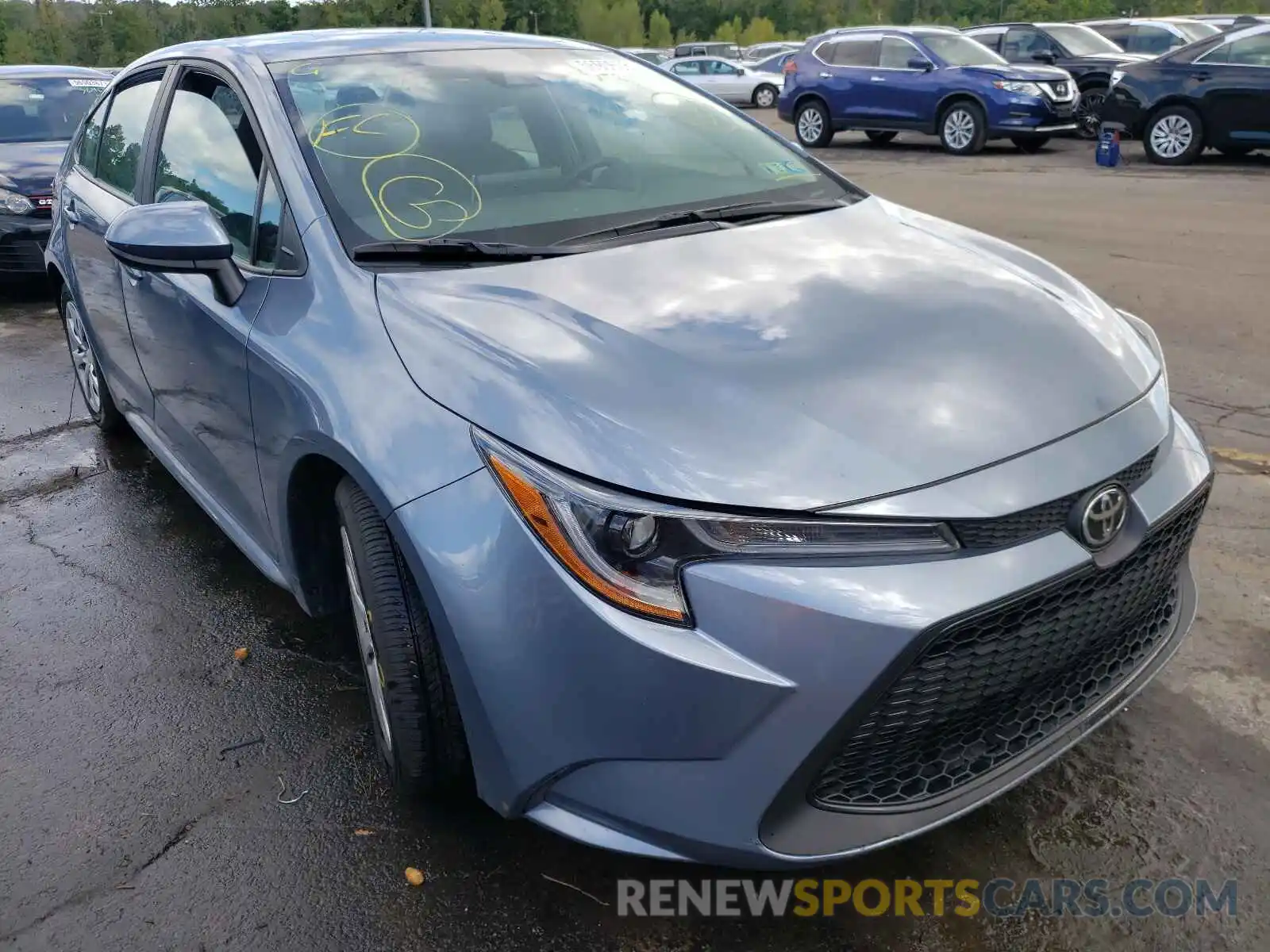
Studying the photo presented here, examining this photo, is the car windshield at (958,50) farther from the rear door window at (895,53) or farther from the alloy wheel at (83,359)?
the alloy wheel at (83,359)

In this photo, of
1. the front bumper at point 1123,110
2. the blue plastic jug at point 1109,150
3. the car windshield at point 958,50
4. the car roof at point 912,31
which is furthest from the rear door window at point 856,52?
the blue plastic jug at point 1109,150

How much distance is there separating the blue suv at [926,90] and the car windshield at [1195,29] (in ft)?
13.9

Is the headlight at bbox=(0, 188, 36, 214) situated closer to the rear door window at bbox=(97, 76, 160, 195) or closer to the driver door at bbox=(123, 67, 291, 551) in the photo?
the rear door window at bbox=(97, 76, 160, 195)

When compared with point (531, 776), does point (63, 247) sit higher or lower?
higher

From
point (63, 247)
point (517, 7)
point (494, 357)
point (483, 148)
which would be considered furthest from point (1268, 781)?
point (517, 7)

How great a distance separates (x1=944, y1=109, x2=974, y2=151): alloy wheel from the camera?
14.5 meters

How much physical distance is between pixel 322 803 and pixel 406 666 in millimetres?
595

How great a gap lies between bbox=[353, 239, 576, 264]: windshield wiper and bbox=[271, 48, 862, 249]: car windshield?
0.14 ft

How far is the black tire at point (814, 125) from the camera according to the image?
16.2 metres

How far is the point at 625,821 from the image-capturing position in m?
1.85

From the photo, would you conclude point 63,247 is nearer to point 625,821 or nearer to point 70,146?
point 70,146

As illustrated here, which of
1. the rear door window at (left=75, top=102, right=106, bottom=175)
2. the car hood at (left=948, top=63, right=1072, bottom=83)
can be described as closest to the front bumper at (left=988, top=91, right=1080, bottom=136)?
the car hood at (left=948, top=63, right=1072, bottom=83)

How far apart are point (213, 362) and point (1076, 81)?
1594 centimetres

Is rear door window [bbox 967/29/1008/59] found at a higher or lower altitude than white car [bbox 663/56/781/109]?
higher
